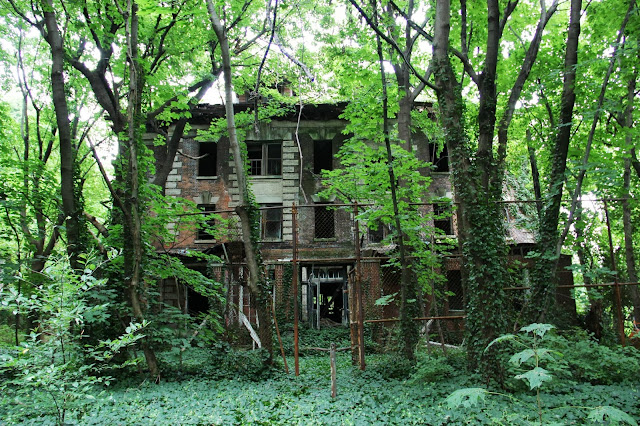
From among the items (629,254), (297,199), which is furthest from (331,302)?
(629,254)

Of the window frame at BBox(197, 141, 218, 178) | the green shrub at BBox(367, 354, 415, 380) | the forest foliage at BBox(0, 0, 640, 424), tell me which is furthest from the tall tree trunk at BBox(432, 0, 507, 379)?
the window frame at BBox(197, 141, 218, 178)

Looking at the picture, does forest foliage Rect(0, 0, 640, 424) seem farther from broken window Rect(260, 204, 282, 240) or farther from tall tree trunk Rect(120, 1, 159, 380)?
broken window Rect(260, 204, 282, 240)

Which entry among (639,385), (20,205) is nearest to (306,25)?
(20,205)

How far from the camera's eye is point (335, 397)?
7121mm

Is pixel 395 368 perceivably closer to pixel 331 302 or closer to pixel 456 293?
pixel 456 293

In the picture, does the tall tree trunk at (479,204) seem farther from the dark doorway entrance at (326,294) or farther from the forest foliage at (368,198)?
the dark doorway entrance at (326,294)

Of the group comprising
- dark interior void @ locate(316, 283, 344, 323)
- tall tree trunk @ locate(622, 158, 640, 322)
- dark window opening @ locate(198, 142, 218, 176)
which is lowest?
dark interior void @ locate(316, 283, 344, 323)

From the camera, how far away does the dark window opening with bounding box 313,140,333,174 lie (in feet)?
68.8

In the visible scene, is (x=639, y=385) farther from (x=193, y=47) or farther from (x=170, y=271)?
(x=193, y=47)

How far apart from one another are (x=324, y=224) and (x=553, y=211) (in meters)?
12.3

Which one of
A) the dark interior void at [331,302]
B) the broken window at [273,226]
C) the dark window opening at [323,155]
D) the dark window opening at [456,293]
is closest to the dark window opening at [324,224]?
the broken window at [273,226]

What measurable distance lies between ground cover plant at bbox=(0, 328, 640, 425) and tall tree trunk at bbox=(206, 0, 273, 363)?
76cm

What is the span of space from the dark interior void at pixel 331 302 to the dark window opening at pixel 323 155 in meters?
6.10

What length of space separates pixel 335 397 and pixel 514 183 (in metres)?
16.1
